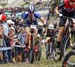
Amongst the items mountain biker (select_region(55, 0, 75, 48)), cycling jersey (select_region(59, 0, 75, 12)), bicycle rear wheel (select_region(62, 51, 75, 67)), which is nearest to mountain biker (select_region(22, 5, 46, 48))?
mountain biker (select_region(55, 0, 75, 48))

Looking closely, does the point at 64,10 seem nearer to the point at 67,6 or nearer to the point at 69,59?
the point at 67,6

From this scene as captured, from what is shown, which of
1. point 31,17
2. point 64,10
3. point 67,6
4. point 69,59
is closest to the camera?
point 69,59

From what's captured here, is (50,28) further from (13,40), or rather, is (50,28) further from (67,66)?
(67,66)

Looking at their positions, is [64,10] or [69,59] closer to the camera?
[69,59]

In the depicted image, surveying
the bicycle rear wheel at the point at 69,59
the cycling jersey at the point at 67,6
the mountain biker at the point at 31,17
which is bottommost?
the bicycle rear wheel at the point at 69,59

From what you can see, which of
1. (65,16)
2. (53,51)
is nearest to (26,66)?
(53,51)

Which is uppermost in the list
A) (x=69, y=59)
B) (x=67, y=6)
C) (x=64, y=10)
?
(x=67, y=6)

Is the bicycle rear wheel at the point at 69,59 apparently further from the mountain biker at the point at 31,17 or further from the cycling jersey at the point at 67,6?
the mountain biker at the point at 31,17

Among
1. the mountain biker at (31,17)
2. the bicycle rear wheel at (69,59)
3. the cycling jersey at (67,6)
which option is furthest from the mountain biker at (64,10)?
the mountain biker at (31,17)

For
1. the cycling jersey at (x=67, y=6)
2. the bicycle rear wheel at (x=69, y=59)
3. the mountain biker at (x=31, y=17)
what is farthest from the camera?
the mountain biker at (x=31, y=17)

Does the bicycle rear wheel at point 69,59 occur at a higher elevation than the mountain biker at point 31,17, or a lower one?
lower

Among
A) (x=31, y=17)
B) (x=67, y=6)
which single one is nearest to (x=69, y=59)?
(x=67, y=6)

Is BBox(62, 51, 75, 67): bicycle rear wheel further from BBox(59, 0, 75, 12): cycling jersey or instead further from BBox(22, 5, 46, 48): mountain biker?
BBox(22, 5, 46, 48): mountain biker

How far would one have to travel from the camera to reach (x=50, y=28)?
13.9 meters
